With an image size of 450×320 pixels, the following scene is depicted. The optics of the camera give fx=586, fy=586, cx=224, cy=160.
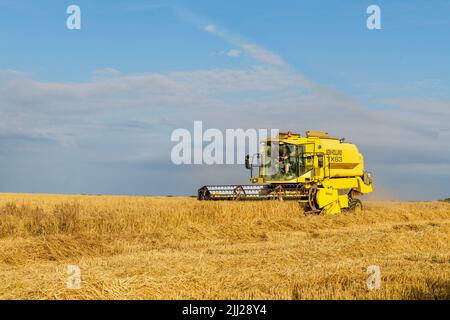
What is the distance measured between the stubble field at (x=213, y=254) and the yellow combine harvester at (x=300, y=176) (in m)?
1.02

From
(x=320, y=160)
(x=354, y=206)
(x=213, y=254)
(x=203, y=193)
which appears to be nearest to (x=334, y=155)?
(x=320, y=160)

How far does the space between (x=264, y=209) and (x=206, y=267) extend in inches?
412

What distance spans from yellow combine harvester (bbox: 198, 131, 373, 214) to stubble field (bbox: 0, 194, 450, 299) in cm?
102

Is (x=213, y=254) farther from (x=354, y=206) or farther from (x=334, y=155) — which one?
(x=354, y=206)

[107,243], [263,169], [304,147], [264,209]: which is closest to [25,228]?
[107,243]

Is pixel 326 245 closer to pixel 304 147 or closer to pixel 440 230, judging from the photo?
pixel 440 230

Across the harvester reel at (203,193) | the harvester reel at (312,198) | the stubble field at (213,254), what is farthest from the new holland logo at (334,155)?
the harvester reel at (203,193)

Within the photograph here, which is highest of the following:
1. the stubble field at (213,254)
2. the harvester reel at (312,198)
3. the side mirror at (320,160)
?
the side mirror at (320,160)

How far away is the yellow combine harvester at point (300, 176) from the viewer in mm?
21469

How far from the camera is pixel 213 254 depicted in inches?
467

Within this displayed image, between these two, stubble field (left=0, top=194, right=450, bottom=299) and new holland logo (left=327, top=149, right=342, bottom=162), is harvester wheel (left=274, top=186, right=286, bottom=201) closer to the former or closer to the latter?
stubble field (left=0, top=194, right=450, bottom=299)

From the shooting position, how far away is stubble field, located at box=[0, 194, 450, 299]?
7.39 metres

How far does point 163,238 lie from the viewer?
15.8 meters

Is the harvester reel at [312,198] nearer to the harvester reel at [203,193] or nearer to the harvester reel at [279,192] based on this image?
the harvester reel at [279,192]
